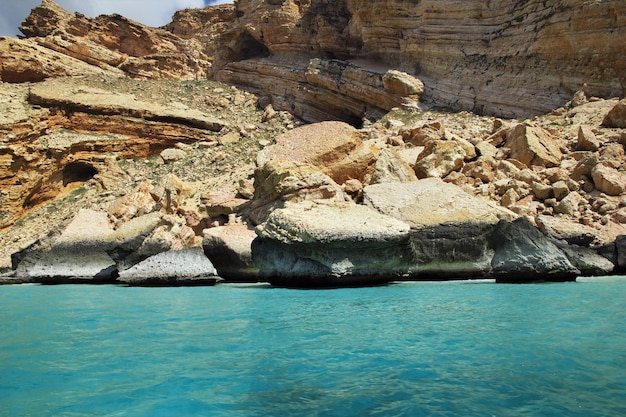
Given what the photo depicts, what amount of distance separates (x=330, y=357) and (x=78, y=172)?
2268 centimetres

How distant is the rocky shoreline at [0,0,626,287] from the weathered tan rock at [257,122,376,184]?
6cm

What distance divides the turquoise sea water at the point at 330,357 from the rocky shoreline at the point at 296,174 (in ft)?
7.40

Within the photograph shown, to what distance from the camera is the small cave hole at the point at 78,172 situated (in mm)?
22859

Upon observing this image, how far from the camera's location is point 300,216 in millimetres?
10008

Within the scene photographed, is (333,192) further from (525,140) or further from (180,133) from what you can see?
(180,133)

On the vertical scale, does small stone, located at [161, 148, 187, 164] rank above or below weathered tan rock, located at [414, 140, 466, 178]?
above

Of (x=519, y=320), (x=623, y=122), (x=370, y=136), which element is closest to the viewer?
(x=519, y=320)

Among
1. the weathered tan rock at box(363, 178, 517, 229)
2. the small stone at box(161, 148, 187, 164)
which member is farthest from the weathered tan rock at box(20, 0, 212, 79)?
the weathered tan rock at box(363, 178, 517, 229)

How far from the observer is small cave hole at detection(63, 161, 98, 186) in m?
22.9

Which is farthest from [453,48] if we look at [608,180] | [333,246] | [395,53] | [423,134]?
[333,246]

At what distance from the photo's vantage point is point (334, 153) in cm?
1401

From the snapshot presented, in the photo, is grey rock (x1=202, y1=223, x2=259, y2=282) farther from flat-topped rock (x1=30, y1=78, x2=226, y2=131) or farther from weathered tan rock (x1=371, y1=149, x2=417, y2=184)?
flat-topped rock (x1=30, y1=78, x2=226, y2=131)

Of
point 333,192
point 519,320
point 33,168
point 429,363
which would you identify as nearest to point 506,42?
point 333,192

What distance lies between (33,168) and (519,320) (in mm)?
22337
